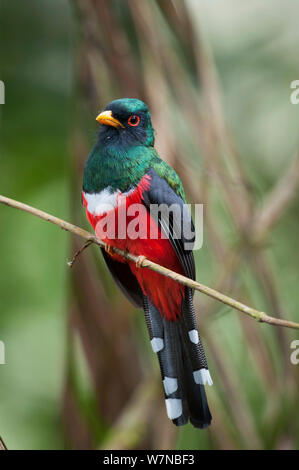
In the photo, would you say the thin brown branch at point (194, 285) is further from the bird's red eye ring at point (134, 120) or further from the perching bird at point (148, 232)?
the bird's red eye ring at point (134, 120)

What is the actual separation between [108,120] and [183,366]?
0.88 m

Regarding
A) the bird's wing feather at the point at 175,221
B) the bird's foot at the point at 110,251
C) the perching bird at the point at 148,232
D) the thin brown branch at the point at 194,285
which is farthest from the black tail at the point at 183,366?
the thin brown branch at the point at 194,285

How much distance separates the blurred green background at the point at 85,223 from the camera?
2744 millimetres

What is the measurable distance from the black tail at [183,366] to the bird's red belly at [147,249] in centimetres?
7

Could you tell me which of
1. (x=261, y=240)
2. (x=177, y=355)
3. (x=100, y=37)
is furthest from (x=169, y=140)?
(x=177, y=355)

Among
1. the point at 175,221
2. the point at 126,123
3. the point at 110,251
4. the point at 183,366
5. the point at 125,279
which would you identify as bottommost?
the point at 183,366

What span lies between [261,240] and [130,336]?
0.78m

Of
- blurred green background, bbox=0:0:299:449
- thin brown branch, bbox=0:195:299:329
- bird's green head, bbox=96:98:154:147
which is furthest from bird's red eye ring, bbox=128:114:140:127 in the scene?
thin brown branch, bbox=0:195:299:329

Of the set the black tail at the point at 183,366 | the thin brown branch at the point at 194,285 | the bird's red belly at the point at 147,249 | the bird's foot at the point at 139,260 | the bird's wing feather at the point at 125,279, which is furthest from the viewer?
the bird's wing feather at the point at 125,279

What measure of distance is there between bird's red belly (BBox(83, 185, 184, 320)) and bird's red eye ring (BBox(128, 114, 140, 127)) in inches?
10.4

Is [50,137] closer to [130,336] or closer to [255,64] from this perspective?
[130,336]

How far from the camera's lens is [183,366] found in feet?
7.00

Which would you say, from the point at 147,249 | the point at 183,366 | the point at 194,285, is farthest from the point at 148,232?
the point at 194,285

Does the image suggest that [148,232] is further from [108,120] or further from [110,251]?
[108,120]
